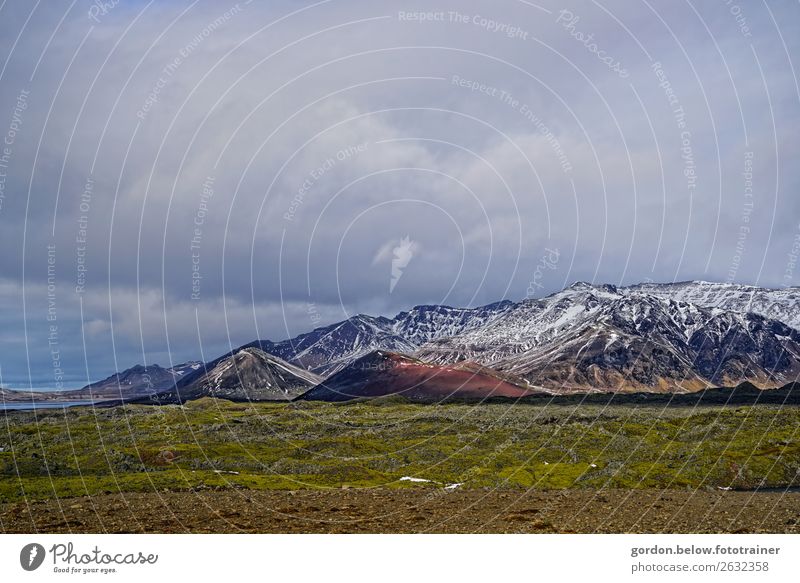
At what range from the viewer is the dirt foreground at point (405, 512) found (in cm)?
4494

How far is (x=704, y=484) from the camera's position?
2813 inches

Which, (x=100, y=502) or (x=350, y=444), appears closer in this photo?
(x=100, y=502)

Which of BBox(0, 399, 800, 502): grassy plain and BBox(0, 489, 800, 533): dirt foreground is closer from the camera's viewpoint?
BBox(0, 489, 800, 533): dirt foreground

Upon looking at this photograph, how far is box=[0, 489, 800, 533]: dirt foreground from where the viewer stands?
44938 mm

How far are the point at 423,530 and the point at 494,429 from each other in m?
69.1

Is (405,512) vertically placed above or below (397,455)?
above

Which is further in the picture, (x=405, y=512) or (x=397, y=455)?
(x=397, y=455)

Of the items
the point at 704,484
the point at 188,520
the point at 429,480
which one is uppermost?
the point at 188,520

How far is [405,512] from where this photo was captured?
166 feet

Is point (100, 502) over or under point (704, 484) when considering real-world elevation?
over

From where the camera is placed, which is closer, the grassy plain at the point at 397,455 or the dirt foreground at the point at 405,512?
the dirt foreground at the point at 405,512
